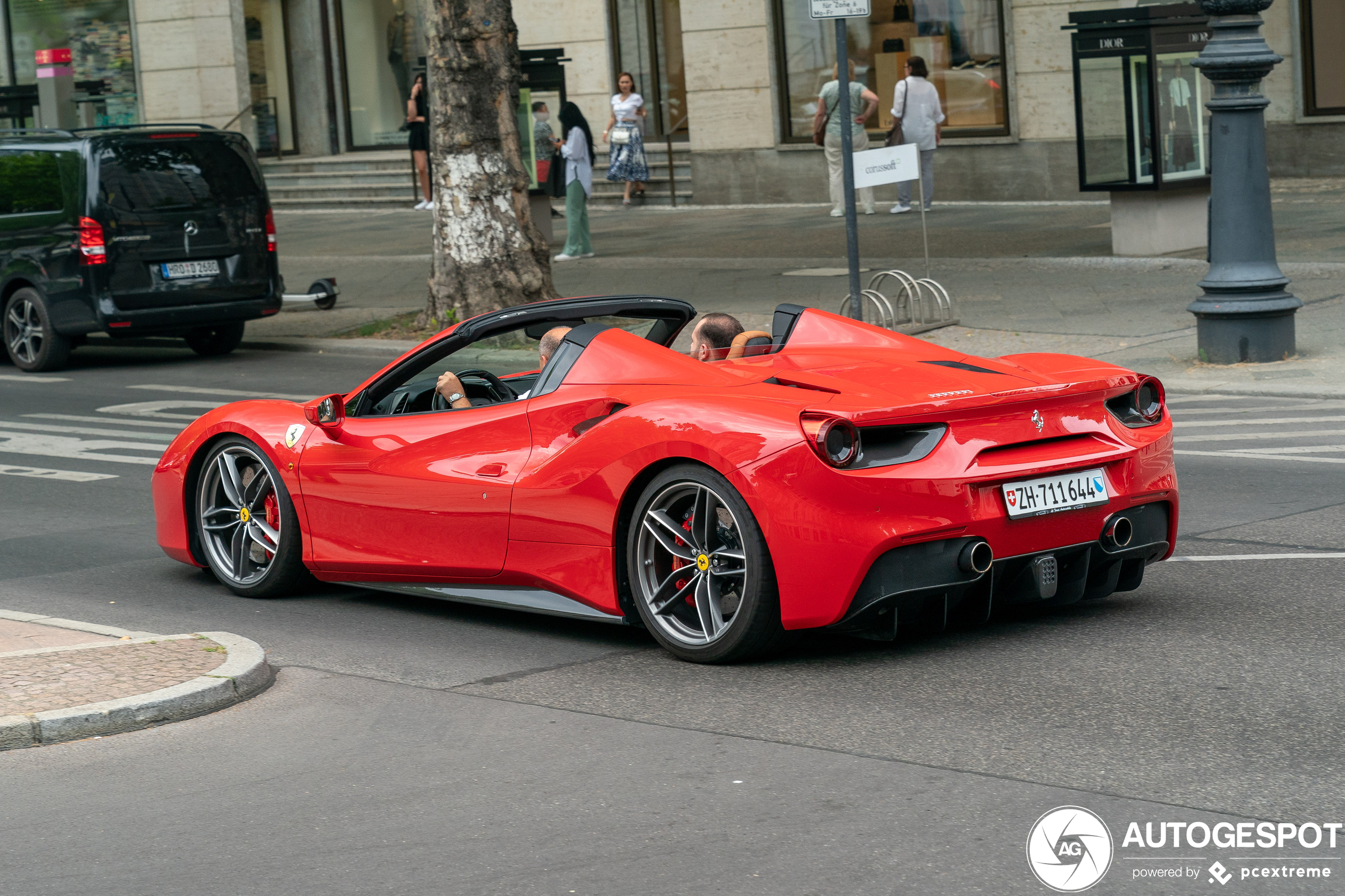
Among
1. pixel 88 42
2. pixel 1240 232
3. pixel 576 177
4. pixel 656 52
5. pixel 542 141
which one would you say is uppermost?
pixel 88 42

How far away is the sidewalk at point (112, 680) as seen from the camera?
5465 mm

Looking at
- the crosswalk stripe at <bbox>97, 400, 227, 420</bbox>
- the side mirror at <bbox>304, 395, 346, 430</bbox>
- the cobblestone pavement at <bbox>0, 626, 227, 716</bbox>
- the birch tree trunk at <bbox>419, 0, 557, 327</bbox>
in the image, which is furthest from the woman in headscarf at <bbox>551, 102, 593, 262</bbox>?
the cobblestone pavement at <bbox>0, 626, 227, 716</bbox>

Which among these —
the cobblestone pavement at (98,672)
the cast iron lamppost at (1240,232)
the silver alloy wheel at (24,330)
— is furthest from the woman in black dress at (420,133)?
the cobblestone pavement at (98,672)

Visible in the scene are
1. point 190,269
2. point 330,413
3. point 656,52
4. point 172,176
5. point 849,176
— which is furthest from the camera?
point 656,52

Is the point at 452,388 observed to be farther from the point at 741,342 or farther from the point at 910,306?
the point at 910,306

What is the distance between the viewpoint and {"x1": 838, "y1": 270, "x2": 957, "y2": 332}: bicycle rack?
14625 millimetres

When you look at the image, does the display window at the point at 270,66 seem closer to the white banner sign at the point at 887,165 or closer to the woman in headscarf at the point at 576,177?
the woman in headscarf at the point at 576,177

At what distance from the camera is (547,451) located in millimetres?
6285

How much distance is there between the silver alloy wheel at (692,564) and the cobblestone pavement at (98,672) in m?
1.47

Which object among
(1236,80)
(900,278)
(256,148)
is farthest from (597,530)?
(256,148)

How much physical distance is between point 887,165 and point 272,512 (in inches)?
363

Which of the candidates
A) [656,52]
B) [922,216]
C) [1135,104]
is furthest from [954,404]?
[656,52]

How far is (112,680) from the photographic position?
5.81m

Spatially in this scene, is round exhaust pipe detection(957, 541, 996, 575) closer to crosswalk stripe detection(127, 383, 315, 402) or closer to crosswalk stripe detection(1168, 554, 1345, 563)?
crosswalk stripe detection(1168, 554, 1345, 563)
